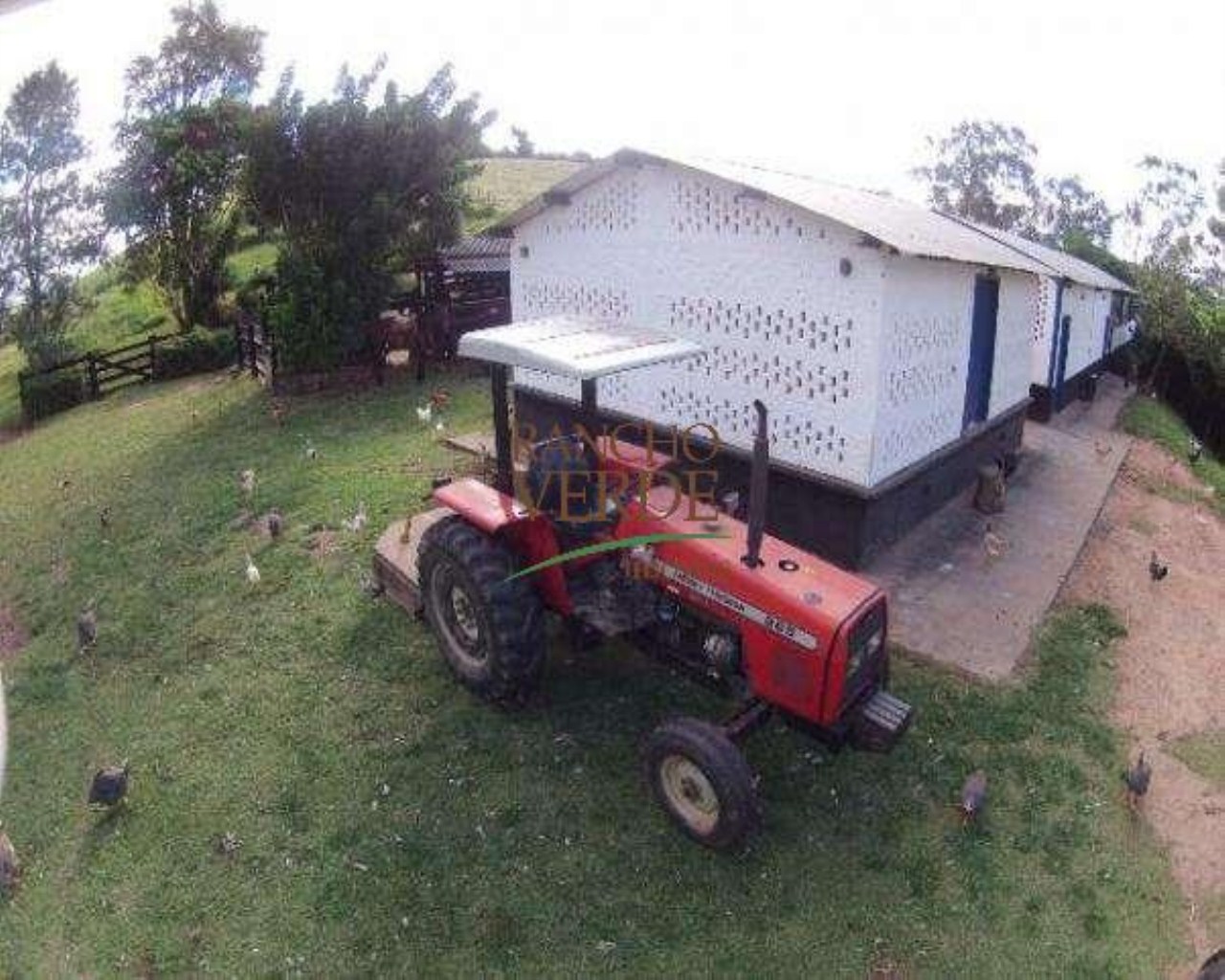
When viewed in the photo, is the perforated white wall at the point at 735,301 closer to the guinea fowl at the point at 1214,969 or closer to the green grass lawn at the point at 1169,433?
the guinea fowl at the point at 1214,969

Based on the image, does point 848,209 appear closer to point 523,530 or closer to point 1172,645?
point 523,530

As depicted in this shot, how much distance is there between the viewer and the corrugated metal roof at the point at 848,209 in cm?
788

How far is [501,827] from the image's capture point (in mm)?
5785

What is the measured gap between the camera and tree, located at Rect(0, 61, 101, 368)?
23562 millimetres

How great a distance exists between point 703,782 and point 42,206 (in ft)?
87.1

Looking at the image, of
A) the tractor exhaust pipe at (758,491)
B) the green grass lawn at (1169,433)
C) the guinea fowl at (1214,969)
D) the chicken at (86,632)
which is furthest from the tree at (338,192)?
the guinea fowl at (1214,969)

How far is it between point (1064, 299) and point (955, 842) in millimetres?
12786

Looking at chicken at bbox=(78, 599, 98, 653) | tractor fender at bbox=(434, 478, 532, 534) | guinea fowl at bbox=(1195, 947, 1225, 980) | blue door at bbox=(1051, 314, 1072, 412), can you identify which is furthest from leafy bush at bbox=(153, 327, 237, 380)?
guinea fowl at bbox=(1195, 947, 1225, 980)

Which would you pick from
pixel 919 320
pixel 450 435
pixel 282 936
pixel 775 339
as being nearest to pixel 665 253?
pixel 775 339

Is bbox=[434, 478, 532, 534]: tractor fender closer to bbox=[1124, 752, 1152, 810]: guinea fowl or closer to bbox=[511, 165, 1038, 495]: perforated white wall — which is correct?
bbox=[511, 165, 1038, 495]: perforated white wall

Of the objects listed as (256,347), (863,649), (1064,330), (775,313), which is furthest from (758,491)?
(256,347)

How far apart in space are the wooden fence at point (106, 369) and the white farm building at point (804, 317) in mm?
14117

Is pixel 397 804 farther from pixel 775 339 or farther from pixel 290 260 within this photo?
pixel 290 260

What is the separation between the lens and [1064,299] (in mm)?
15500
